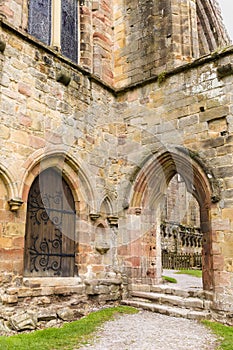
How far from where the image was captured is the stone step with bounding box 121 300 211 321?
5516 mm

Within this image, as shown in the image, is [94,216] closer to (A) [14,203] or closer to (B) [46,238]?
(B) [46,238]

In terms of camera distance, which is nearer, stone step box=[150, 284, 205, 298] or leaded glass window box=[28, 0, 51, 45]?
stone step box=[150, 284, 205, 298]

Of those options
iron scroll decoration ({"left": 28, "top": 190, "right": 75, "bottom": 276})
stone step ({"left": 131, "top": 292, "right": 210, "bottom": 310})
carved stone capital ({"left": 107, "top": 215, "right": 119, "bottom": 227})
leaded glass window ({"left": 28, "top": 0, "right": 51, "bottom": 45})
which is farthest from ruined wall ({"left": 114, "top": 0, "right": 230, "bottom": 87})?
stone step ({"left": 131, "top": 292, "right": 210, "bottom": 310})

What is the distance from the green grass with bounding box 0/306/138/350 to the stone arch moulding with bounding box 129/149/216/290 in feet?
6.11

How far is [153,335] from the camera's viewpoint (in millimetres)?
4617

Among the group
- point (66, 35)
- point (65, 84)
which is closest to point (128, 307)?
point (65, 84)

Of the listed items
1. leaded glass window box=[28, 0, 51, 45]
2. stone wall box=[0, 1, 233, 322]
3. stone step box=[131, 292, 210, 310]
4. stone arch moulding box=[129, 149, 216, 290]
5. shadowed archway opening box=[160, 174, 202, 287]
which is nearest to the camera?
stone wall box=[0, 1, 233, 322]

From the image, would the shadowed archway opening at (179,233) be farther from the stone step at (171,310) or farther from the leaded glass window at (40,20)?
the leaded glass window at (40,20)

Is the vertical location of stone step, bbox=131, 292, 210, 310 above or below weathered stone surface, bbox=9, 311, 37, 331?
above

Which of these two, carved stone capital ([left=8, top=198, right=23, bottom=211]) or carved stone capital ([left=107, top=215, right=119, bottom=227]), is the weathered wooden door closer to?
carved stone capital ([left=8, top=198, right=23, bottom=211])

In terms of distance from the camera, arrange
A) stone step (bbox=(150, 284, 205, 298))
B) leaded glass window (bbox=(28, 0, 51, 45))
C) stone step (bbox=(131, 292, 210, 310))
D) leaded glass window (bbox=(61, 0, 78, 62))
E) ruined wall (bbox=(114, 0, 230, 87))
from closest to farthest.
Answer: stone step (bbox=(131, 292, 210, 310)), stone step (bbox=(150, 284, 205, 298)), leaded glass window (bbox=(28, 0, 51, 45)), ruined wall (bbox=(114, 0, 230, 87)), leaded glass window (bbox=(61, 0, 78, 62))

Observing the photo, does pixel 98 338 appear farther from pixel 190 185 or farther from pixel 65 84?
pixel 65 84

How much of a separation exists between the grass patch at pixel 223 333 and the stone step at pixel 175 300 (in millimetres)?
389

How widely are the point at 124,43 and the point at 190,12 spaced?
1.47 m
